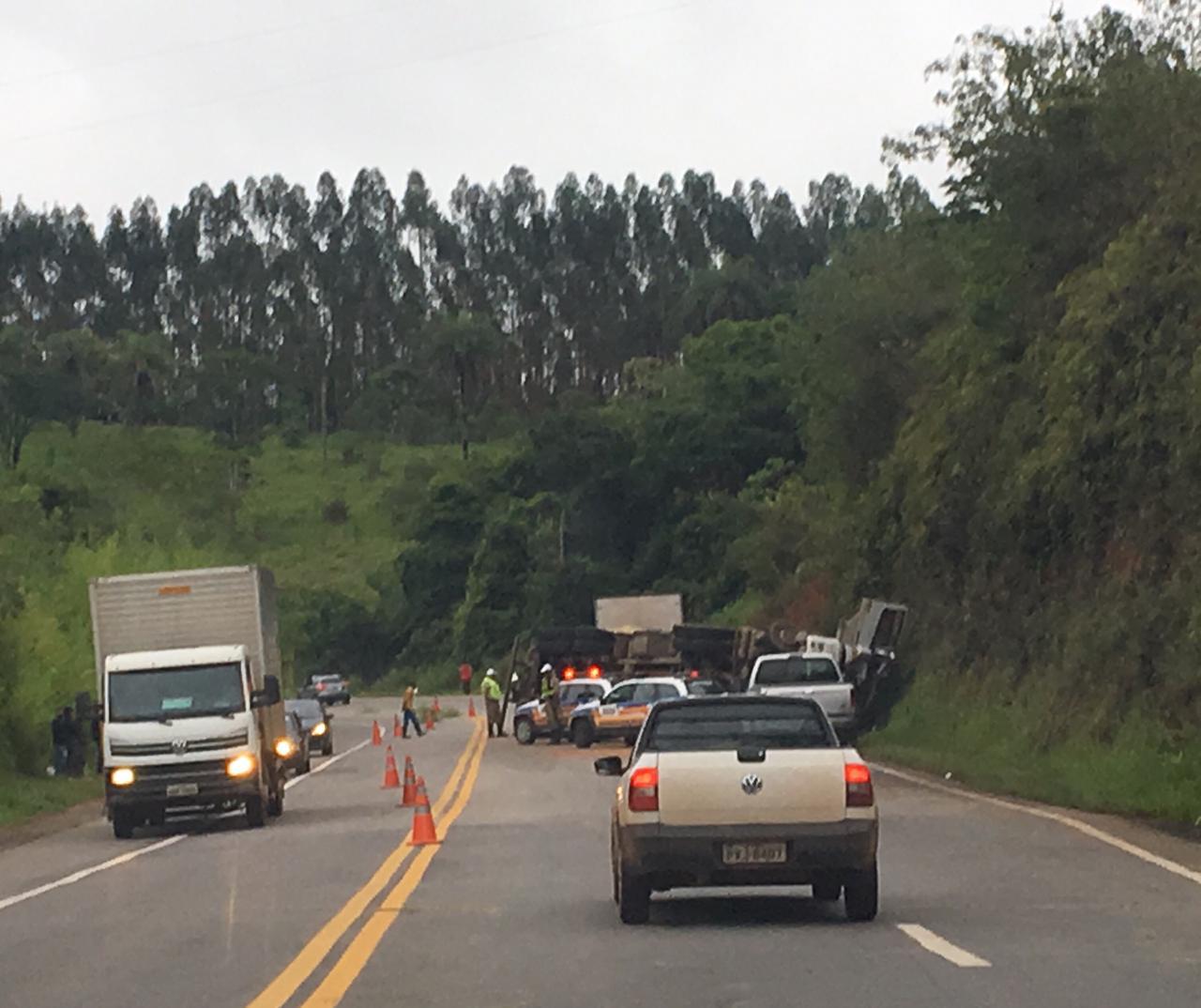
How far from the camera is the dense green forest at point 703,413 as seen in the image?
1281 inches

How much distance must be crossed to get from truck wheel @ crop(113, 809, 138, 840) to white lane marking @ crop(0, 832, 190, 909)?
1.88ft

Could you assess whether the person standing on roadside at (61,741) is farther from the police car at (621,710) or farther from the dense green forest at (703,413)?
the police car at (621,710)

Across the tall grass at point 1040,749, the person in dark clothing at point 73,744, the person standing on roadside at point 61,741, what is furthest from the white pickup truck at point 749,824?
the person in dark clothing at point 73,744

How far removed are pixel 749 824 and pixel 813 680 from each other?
24.9 m

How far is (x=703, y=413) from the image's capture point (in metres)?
88.3

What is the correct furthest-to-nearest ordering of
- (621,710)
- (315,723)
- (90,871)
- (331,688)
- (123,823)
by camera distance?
1. (331,688)
2. (315,723)
3. (621,710)
4. (123,823)
5. (90,871)

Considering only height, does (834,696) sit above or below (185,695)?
below

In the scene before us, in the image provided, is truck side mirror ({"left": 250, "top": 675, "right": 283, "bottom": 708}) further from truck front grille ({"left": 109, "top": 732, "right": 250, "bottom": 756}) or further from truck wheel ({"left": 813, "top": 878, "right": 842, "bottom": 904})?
truck wheel ({"left": 813, "top": 878, "right": 842, "bottom": 904})

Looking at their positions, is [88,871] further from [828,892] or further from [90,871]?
[828,892]

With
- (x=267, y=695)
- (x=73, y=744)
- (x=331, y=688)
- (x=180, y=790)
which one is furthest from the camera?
(x=331, y=688)

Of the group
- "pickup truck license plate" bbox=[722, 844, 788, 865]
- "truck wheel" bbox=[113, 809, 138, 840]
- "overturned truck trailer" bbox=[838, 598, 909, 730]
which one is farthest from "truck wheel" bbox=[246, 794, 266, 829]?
"overturned truck trailer" bbox=[838, 598, 909, 730]

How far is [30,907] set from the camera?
1659 centimetres

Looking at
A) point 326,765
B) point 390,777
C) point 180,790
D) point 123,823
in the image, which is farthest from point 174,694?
point 326,765

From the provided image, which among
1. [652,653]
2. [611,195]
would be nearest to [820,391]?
[652,653]
